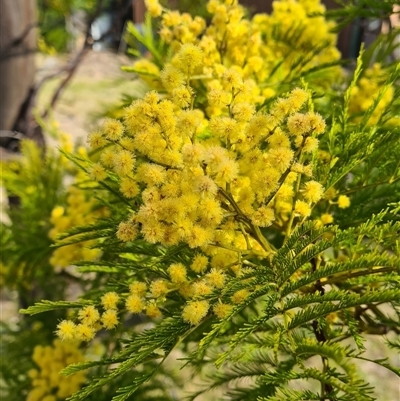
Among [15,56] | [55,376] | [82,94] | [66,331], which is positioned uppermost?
[66,331]

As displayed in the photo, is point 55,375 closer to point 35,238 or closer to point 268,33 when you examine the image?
point 35,238

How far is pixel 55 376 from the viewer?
806 millimetres

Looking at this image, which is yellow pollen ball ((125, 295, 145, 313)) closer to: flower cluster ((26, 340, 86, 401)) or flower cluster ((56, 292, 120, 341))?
flower cluster ((56, 292, 120, 341))

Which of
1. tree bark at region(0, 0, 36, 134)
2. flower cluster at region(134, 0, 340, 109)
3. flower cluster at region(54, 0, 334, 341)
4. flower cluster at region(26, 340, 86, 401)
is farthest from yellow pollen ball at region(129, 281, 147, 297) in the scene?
tree bark at region(0, 0, 36, 134)

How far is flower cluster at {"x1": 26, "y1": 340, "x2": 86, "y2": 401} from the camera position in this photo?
797 mm

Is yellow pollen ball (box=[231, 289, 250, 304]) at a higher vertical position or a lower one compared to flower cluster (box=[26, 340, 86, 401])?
higher

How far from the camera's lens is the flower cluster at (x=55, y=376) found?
0.80 m

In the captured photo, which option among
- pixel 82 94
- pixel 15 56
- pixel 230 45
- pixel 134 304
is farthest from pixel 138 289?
pixel 82 94

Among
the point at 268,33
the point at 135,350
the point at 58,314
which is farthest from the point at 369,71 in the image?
the point at 58,314

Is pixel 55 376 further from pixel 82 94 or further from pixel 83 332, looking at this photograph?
pixel 82 94

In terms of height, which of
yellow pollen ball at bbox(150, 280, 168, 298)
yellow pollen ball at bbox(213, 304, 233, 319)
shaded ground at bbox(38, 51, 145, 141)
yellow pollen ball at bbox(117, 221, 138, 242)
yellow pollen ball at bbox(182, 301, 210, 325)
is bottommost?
shaded ground at bbox(38, 51, 145, 141)

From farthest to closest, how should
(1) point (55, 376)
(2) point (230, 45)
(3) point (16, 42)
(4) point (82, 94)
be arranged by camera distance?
(4) point (82, 94), (3) point (16, 42), (1) point (55, 376), (2) point (230, 45)

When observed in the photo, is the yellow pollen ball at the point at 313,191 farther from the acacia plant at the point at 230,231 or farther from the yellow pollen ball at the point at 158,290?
the yellow pollen ball at the point at 158,290

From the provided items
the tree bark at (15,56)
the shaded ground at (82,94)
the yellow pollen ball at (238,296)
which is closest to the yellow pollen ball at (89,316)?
the yellow pollen ball at (238,296)
